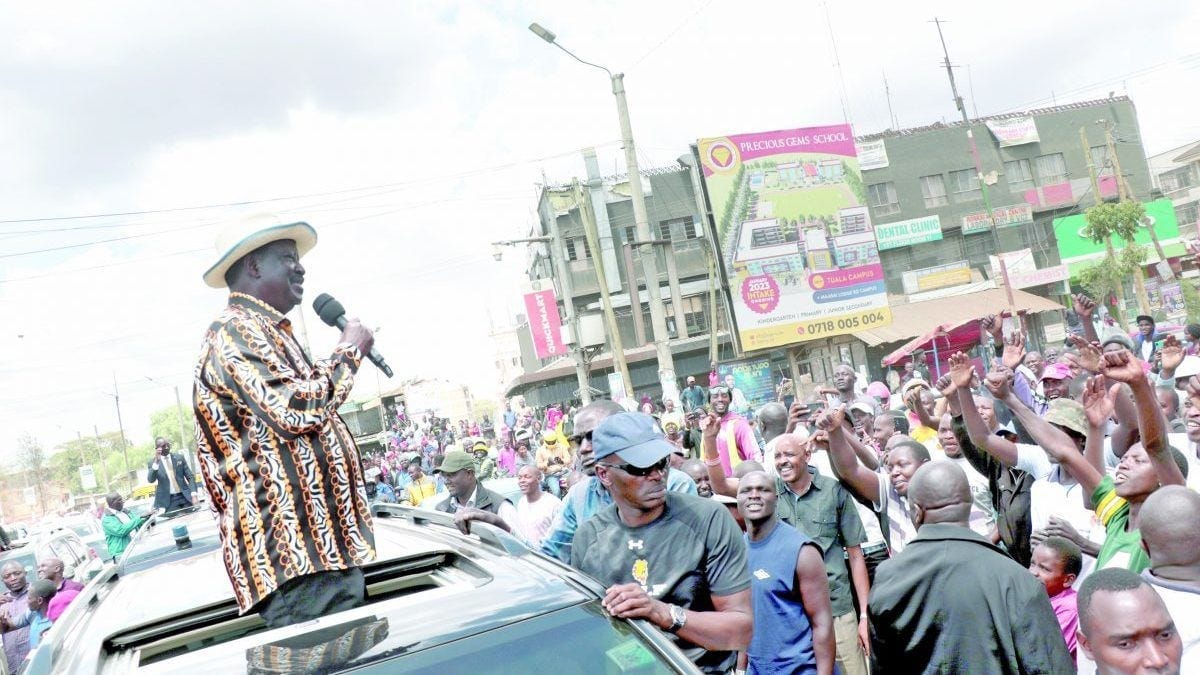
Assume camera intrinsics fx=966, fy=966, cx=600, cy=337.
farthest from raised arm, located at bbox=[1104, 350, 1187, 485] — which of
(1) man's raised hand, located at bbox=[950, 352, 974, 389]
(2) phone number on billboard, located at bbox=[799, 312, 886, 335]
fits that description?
(2) phone number on billboard, located at bbox=[799, 312, 886, 335]

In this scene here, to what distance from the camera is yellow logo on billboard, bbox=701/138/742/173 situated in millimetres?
31312

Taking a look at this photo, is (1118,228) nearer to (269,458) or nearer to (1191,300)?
(1191,300)

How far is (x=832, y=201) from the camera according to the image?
32.7 meters

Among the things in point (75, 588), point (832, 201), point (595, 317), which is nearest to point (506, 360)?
point (595, 317)

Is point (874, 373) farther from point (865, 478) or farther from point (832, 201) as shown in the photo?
A: point (865, 478)

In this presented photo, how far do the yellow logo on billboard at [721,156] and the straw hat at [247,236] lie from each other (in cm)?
2898

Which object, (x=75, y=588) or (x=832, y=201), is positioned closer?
(x=75, y=588)

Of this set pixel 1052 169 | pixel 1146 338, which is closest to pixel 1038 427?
pixel 1146 338

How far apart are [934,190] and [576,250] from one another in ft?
52.6

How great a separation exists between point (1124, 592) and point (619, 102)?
16970 millimetres

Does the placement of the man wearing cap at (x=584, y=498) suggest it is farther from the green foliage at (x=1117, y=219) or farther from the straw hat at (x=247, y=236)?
the green foliage at (x=1117, y=219)

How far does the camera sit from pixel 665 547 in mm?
3166

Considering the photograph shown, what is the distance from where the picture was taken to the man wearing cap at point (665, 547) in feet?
9.96

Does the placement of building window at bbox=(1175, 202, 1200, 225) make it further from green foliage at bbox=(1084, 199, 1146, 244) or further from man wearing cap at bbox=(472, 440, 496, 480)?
man wearing cap at bbox=(472, 440, 496, 480)
